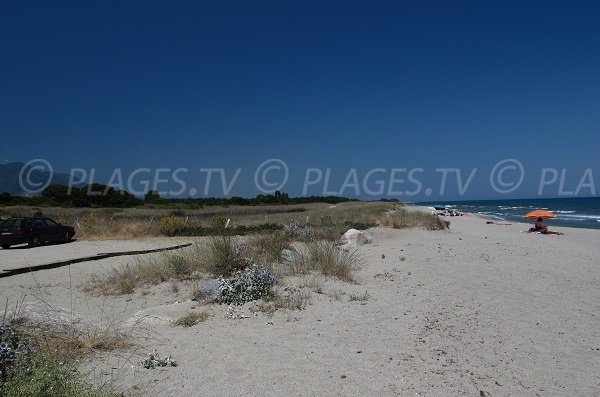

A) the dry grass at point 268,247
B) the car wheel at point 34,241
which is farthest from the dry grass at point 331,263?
the car wheel at point 34,241

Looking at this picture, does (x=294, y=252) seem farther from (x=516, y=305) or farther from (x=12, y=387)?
(x=12, y=387)

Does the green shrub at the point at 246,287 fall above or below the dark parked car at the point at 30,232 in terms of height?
above

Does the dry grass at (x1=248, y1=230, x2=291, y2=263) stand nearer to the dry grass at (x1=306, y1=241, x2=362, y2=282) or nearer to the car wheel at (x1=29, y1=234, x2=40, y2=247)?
the dry grass at (x1=306, y1=241, x2=362, y2=282)

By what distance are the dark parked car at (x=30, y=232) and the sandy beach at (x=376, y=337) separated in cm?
927

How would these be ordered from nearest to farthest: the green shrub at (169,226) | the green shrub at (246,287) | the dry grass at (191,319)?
the dry grass at (191,319) → the green shrub at (246,287) → the green shrub at (169,226)

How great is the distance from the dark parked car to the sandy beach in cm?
927

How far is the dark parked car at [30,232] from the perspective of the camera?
19.2 m

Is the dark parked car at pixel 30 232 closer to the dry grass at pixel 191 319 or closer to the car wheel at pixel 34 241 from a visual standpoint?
the car wheel at pixel 34 241

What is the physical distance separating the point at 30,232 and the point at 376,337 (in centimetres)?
1911

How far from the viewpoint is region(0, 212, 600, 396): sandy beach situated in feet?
15.3

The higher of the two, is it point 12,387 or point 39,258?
point 12,387

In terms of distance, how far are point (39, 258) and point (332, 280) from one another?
11733 mm

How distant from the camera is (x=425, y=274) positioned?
10.9 meters

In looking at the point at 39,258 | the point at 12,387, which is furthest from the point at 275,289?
the point at 39,258
